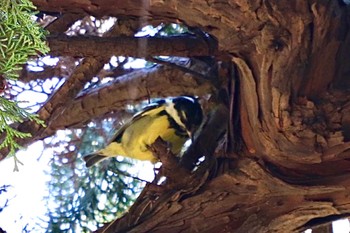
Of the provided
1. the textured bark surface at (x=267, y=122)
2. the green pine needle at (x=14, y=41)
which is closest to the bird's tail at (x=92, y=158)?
the textured bark surface at (x=267, y=122)

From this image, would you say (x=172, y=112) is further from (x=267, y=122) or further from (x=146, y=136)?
(x=267, y=122)

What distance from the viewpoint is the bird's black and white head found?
1422 millimetres

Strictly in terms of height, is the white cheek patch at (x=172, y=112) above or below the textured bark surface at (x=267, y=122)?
above

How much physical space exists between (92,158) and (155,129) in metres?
0.14

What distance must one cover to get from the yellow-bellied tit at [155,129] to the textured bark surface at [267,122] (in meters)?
0.18

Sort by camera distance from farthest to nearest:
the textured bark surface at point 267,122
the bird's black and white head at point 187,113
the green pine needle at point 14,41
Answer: the bird's black and white head at point 187,113 < the textured bark surface at point 267,122 < the green pine needle at point 14,41

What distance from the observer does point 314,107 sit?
108cm

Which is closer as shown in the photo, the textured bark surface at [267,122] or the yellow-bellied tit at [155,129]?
the textured bark surface at [267,122]

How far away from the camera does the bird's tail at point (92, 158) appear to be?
1.51 meters

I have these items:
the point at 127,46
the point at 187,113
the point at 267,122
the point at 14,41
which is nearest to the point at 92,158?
the point at 187,113

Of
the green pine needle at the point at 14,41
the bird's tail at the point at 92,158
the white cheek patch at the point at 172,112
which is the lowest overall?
the green pine needle at the point at 14,41

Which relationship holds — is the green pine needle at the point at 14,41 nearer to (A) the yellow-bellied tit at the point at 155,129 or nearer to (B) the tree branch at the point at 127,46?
(B) the tree branch at the point at 127,46

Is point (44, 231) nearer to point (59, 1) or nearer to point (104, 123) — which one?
point (104, 123)

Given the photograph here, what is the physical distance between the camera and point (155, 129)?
1508 millimetres
